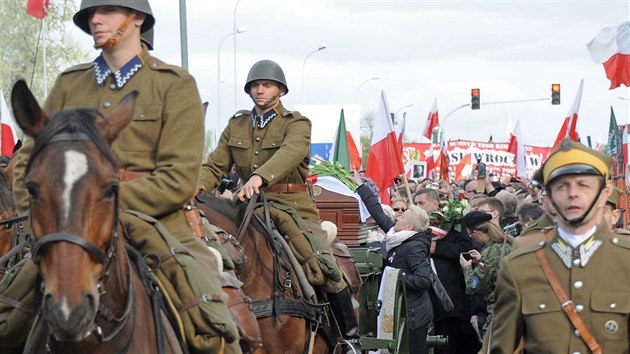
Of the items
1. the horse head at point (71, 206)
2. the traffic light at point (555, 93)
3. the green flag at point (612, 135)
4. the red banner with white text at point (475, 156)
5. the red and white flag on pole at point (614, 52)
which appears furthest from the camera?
the traffic light at point (555, 93)

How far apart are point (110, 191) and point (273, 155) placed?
16.7 feet

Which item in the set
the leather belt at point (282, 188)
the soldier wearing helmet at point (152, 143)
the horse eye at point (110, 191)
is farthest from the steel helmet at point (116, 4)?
the leather belt at point (282, 188)

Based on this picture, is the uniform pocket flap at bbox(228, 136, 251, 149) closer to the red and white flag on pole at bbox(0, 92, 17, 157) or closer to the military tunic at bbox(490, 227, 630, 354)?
the military tunic at bbox(490, 227, 630, 354)

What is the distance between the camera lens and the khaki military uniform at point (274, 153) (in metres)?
10.4

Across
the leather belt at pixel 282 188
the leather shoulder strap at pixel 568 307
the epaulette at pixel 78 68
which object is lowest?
the leather shoulder strap at pixel 568 307

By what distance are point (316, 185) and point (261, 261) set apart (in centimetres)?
369

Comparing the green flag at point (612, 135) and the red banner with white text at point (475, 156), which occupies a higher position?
the green flag at point (612, 135)

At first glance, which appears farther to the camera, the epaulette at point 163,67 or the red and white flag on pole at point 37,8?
the red and white flag on pole at point 37,8

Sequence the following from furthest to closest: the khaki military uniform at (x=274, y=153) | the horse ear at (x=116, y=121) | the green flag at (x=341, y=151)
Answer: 1. the green flag at (x=341, y=151)
2. the khaki military uniform at (x=274, y=153)
3. the horse ear at (x=116, y=121)

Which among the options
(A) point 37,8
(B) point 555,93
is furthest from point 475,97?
(A) point 37,8

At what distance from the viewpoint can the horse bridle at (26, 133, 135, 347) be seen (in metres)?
4.85

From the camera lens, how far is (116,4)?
6441mm

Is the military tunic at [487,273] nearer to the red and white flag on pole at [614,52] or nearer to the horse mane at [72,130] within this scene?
the horse mane at [72,130]

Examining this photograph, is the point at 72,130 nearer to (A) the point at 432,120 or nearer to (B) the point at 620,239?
(B) the point at 620,239
